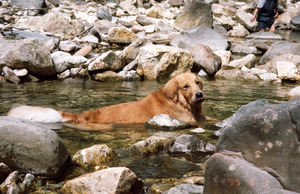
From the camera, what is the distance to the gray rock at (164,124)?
18.3 ft

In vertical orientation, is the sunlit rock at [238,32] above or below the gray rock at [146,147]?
below

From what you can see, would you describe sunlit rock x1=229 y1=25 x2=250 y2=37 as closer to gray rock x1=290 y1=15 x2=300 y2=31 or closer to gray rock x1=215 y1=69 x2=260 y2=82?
gray rock x1=290 y1=15 x2=300 y2=31

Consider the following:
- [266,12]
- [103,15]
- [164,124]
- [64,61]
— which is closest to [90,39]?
[64,61]

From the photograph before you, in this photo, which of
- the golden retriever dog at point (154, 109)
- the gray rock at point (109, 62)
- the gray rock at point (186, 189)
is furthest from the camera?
the gray rock at point (109, 62)

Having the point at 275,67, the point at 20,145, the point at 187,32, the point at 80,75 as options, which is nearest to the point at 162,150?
the point at 20,145

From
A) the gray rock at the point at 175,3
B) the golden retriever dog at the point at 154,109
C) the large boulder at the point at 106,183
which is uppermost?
the large boulder at the point at 106,183

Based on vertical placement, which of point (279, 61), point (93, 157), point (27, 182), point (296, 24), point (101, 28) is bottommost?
point (296, 24)

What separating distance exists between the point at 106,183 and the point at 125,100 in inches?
200

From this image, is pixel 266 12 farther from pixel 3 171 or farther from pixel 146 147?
pixel 3 171

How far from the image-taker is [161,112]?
20.4 feet

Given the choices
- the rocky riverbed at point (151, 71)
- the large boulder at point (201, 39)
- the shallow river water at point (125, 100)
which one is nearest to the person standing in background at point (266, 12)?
the rocky riverbed at point (151, 71)

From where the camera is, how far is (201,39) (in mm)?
15680

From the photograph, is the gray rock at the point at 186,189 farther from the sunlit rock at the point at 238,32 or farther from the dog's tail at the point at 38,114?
the sunlit rock at the point at 238,32

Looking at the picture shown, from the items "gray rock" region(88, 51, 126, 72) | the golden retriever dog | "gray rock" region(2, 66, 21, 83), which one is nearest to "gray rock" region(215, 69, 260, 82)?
"gray rock" region(88, 51, 126, 72)
